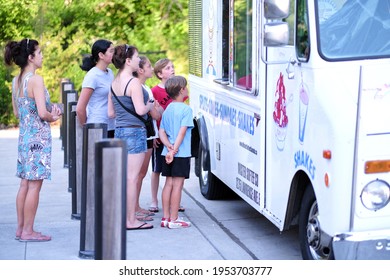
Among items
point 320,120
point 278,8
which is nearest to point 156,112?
point 278,8

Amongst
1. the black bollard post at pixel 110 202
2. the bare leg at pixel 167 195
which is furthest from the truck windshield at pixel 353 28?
the bare leg at pixel 167 195

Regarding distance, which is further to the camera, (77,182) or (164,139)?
(77,182)

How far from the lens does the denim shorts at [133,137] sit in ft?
26.7

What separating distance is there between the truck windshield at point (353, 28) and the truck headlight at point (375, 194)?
89 cm

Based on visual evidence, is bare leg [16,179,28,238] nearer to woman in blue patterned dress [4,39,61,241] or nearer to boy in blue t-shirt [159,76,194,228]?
woman in blue patterned dress [4,39,61,241]

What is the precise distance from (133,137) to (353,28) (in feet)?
8.54

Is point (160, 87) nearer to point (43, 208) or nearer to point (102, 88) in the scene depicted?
point (102, 88)

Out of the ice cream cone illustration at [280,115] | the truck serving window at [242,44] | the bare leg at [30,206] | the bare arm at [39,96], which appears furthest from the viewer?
the truck serving window at [242,44]

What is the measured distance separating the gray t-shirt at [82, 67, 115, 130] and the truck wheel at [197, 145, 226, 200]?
64.6 inches

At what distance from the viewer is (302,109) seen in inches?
255

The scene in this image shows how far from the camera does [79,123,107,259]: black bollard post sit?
723 cm

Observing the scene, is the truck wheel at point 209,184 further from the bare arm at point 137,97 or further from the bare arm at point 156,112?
the bare arm at point 137,97

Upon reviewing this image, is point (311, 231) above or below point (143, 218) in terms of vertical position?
above

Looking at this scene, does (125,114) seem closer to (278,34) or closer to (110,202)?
(278,34)
